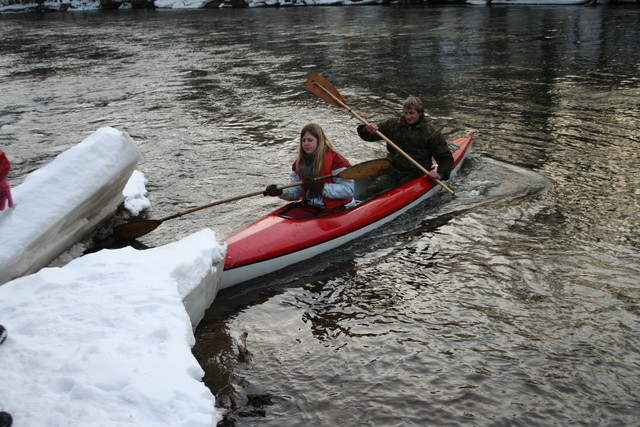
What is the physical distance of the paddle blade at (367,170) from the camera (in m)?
5.66

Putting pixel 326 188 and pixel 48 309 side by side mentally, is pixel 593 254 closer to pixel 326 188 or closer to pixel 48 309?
pixel 326 188

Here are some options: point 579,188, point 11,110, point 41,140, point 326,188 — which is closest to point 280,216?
point 326,188

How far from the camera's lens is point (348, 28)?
21.9 m

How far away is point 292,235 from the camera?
214 inches

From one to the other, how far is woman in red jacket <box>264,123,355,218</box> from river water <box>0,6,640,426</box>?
50cm

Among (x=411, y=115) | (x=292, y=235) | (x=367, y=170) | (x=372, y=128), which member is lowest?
(x=292, y=235)

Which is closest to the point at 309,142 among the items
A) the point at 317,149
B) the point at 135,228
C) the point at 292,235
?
the point at 317,149

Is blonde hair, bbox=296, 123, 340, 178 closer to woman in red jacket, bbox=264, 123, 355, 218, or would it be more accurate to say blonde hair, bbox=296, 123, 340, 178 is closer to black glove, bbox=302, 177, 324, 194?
woman in red jacket, bbox=264, 123, 355, 218

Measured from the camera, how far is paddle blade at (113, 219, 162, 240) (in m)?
5.73

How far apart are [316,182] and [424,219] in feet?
4.89

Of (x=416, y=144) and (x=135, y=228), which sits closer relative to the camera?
(x=135, y=228)

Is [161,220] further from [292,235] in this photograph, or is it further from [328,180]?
[328,180]

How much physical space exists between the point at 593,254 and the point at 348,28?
17996mm

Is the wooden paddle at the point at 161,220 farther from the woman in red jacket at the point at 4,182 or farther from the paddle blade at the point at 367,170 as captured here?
the woman in red jacket at the point at 4,182
